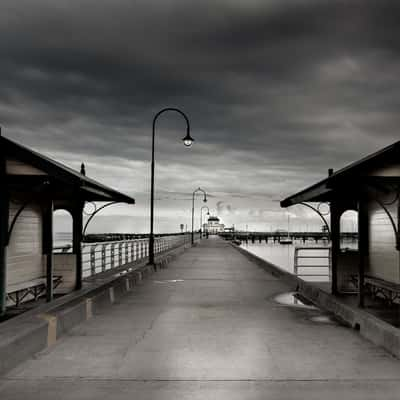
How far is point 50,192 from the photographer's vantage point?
1034 centimetres

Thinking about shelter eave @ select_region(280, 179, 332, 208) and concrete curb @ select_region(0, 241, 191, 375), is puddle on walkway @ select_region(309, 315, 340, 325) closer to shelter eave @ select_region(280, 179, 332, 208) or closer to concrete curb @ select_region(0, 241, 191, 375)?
shelter eave @ select_region(280, 179, 332, 208)

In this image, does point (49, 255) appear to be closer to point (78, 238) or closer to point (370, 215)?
point (78, 238)

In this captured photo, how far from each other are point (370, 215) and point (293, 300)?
3.19m

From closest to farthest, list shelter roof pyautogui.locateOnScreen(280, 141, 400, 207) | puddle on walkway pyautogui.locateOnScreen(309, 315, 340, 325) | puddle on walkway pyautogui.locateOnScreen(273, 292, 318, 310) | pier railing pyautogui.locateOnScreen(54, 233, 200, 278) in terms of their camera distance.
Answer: shelter roof pyautogui.locateOnScreen(280, 141, 400, 207)
puddle on walkway pyautogui.locateOnScreen(309, 315, 340, 325)
puddle on walkway pyautogui.locateOnScreen(273, 292, 318, 310)
pier railing pyautogui.locateOnScreen(54, 233, 200, 278)

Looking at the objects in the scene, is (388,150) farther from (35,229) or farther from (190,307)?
(35,229)

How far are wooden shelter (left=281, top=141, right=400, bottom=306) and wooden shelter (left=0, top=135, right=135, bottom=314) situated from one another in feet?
17.8

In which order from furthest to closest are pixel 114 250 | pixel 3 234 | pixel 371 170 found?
pixel 114 250, pixel 371 170, pixel 3 234

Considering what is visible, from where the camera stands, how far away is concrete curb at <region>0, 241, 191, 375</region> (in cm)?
657

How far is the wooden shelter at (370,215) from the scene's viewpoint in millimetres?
9172

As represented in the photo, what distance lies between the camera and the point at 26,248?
12.1 meters

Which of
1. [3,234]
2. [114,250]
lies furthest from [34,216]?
[114,250]

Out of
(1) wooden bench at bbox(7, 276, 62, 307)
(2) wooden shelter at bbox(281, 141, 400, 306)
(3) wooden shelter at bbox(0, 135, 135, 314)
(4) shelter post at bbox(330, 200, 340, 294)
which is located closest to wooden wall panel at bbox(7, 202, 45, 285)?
(3) wooden shelter at bbox(0, 135, 135, 314)

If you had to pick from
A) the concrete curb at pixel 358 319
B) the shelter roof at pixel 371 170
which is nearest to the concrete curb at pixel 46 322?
the concrete curb at pixel 358 319

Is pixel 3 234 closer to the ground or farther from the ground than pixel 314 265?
farther from the ground
